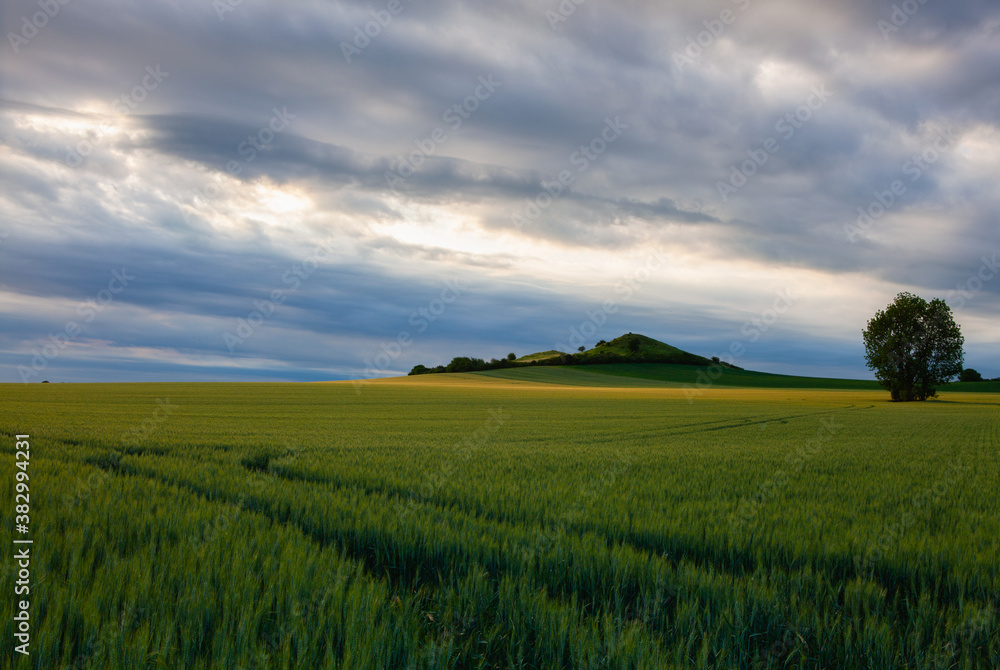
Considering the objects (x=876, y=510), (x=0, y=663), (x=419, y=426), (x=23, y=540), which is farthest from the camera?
(x=419, y=426)

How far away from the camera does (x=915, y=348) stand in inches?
2368

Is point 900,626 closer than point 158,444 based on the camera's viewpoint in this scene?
Yes

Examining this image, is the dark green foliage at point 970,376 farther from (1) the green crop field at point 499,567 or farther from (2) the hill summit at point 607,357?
(1) the green crop field at point 499,567

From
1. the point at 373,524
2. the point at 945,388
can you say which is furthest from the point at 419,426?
the point at 945,388

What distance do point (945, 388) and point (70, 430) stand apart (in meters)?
116

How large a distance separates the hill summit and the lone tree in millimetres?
59594

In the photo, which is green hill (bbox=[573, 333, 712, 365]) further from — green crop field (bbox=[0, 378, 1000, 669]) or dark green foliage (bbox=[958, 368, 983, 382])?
green crop field (bbox=[0, 378, 1000, 669])

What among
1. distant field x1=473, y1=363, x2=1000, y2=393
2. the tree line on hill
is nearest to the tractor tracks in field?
distant field x1=473, y1=363, x2=1000, y2=393

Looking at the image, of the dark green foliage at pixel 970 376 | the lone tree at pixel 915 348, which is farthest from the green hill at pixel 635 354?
the lone tree at pixel 915 348

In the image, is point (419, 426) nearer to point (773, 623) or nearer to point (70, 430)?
point (70, 430)

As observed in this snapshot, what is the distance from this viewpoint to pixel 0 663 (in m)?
2.69

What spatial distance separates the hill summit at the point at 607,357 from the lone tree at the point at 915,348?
196ft

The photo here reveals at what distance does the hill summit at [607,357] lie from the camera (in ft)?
361

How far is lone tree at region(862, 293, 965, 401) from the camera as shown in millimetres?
58688
